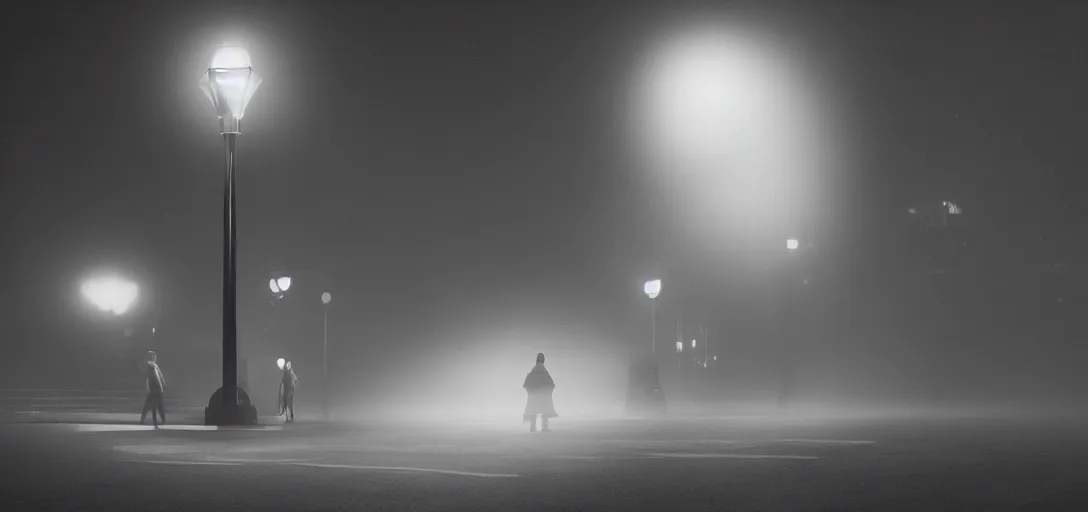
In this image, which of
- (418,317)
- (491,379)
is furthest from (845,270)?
(491,379)

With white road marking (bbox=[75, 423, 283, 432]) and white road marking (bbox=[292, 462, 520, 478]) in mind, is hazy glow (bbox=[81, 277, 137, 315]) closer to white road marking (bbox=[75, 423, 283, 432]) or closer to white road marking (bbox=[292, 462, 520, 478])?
white road marking (bbox=[75, 423, 283, 432])

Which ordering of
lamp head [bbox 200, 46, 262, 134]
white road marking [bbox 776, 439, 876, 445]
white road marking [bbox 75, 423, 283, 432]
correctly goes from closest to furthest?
white road marking [bbox 776, 439, 876, 445] < lamp head [bbox 200, 46, 262, 134] < white road marking [bbox 75, 423, 283, 432]

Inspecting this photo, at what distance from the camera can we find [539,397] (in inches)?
1053

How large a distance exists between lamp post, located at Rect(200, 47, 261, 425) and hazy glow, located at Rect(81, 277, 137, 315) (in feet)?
160

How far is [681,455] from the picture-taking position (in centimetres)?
1878

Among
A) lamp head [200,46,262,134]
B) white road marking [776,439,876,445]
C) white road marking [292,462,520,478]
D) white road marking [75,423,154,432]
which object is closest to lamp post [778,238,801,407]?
white road marking [776,439,876,445]

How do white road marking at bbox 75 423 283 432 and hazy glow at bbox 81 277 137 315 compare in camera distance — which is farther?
hazy glow at bbox 81 277 137 315

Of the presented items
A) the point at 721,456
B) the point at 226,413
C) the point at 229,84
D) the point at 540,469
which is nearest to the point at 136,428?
the point at 226,413

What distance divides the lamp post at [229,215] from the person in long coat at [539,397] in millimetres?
5266

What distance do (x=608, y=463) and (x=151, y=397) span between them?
1331 cm

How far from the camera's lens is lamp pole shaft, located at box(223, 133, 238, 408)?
2320 cm

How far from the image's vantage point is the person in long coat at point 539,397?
26.7 meters

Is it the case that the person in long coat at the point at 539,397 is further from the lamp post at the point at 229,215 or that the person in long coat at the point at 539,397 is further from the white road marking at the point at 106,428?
the white road marking at the point at 106,428

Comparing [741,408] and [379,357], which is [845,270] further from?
[741,408]
